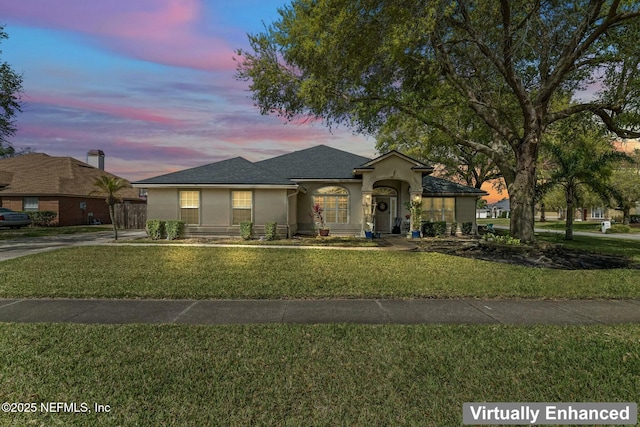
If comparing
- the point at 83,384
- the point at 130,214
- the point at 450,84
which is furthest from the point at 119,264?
the point at 130,214

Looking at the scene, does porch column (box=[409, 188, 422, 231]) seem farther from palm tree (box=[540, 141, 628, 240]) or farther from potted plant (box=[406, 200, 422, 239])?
palm tree (box=[540, 141, 628, 240])

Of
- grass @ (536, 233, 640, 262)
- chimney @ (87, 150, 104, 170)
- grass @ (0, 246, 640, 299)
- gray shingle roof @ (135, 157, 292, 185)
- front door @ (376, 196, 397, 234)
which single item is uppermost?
chimney @ (87, 150, 104, 170)

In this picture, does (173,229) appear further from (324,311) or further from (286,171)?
(324,311)

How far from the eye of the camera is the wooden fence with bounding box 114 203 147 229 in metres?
26.5

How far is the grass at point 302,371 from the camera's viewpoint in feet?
10.0

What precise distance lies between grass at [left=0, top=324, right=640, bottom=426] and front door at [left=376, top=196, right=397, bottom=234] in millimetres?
18016

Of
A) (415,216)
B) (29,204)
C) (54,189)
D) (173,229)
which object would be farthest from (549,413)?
(29,204)

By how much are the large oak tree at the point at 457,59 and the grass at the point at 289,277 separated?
22.6 feet

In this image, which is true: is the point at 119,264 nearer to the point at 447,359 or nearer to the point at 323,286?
the point at 323,286

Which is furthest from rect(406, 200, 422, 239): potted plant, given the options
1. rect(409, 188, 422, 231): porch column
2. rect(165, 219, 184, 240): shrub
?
rect(165, 219, 184, 240): shrub

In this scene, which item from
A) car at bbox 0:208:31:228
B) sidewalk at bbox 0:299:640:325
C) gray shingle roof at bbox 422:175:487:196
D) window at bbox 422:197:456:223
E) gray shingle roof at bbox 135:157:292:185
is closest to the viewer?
sidewalk at bbox 0:299:640:325

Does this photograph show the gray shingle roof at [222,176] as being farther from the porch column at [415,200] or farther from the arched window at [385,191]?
the porch column at [415,200]

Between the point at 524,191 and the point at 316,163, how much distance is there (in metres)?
13.2

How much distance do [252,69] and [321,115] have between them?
3.97m
